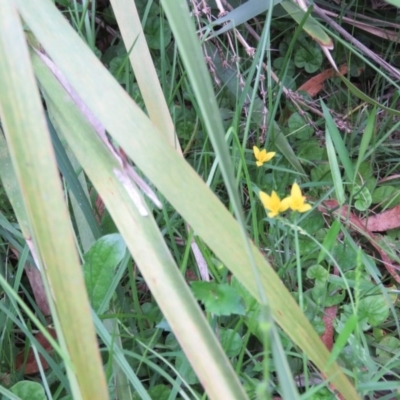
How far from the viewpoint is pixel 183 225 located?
0.90 meters

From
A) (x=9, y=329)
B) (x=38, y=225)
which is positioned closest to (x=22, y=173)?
(x=38, y=225)

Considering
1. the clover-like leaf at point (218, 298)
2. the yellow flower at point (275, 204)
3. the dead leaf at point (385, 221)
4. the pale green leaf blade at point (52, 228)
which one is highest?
the pale green leaf blade at point (52, 228)

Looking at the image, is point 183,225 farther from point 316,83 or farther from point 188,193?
point 316,83

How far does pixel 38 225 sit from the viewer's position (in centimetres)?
46

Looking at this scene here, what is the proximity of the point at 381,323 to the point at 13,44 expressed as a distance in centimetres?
65

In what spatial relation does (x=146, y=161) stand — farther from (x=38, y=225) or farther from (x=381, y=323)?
(x=381, y=323)

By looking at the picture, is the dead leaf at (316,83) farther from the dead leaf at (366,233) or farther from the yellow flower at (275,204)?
the yellow flower at (275,204)

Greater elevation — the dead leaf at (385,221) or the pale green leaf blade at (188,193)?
the pale green leaf blade at (188,193)

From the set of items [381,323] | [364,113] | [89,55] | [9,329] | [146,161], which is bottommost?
[381,323]

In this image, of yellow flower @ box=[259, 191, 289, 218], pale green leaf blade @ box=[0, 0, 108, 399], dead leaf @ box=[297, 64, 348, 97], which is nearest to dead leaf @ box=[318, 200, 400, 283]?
yellow flower @ box=[259, 191, 289, 218]

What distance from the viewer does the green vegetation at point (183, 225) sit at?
46 cm

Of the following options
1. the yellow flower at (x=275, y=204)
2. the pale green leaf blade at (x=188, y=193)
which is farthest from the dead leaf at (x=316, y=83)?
the pale green leaf blade at (x=188, y=193)

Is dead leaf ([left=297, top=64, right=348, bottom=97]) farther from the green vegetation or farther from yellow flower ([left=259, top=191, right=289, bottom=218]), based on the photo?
yellow flower ([left=259, top=191, right=289, bottom=218])

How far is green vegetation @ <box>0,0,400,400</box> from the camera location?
461 millimetres
